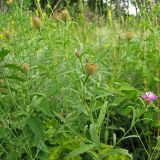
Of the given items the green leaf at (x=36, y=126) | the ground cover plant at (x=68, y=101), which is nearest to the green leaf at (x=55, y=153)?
the ground cover plant at (x=68, y=101)

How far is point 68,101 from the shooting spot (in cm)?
143

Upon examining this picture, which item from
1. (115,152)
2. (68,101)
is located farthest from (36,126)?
(115,152)

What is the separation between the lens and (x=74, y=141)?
1626mm

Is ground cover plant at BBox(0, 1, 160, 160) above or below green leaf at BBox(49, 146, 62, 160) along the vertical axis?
above

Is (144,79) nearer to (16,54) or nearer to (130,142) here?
(130,142)

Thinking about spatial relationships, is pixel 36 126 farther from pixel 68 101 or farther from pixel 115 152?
pixel 115 152

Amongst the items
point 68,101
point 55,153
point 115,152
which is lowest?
point 55,153

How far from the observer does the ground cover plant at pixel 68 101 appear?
1.45m

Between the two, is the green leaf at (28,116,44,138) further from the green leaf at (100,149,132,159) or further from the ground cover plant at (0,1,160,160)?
the green leaf at (100,149,132,159)

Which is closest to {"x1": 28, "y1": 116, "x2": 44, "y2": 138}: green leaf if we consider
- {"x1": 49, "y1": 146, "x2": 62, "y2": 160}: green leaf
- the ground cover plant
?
the ground cover plant

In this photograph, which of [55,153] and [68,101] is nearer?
[68,101]

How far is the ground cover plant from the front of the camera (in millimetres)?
1446

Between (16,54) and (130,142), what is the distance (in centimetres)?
68

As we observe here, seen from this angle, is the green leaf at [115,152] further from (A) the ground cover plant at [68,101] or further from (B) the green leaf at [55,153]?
(B) the green leaf at [55,153]
